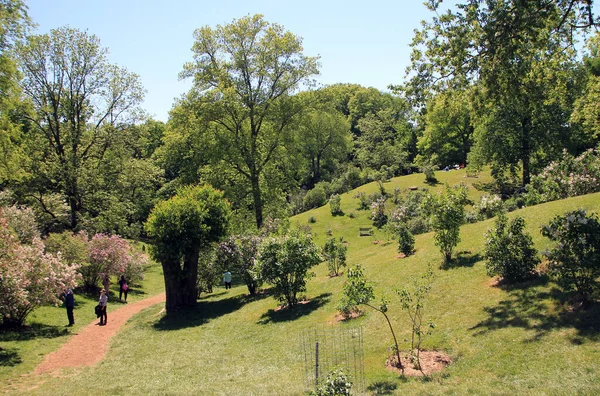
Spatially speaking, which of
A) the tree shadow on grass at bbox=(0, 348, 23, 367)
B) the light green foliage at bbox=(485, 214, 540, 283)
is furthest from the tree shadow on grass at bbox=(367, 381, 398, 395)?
the tree shadow on grass at bbox=(0, 348, 23, 367)

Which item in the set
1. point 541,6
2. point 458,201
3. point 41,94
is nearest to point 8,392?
point 458,201

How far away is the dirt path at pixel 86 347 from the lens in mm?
14904

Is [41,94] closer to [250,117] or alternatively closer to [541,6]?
[250,117]

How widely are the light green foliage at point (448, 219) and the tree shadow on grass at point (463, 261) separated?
290mm

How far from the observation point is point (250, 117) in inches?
1287

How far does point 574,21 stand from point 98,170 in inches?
1247

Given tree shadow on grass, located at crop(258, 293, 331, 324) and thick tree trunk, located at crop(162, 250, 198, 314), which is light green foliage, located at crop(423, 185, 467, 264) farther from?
thick tree trunk, located at crop(162, 250, 198, 314)

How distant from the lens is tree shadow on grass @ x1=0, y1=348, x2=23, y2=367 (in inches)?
556

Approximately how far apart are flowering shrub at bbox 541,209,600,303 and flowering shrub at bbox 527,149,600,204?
13.7 m

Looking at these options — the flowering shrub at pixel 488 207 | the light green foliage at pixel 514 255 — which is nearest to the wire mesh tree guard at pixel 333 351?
the light green foliage at pixel 514 255

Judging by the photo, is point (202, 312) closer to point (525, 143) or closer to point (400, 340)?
point (400, 340)

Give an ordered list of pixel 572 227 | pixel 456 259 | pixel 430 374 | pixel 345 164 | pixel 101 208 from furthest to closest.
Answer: pixel 345 164
pixel 101 208
pixel 456 259
pixel 572 227
pixel 430 374

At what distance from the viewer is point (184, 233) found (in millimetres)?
22562

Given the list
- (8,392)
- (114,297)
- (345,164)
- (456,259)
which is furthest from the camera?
(345,164)
